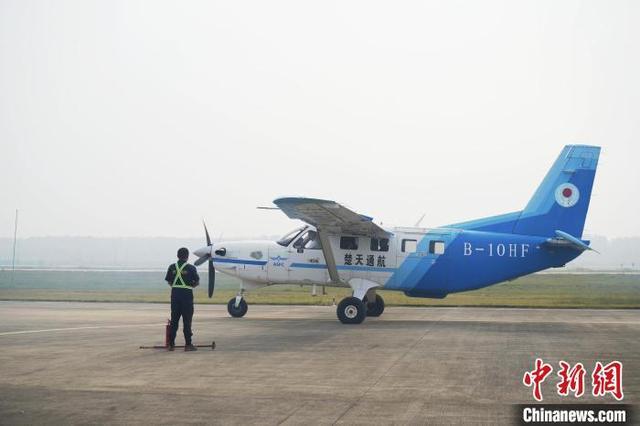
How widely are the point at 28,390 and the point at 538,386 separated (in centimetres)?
736

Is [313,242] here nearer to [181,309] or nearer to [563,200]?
[563,200]

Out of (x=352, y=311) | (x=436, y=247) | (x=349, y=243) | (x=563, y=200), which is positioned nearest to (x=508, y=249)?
(x=436, y=247)

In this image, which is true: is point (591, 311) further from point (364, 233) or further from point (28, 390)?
point (28, 390)

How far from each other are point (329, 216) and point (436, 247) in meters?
3.87

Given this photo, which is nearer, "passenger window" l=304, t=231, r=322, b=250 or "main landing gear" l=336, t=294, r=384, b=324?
"main landing gear" l=336, t=294, r=384, b=324

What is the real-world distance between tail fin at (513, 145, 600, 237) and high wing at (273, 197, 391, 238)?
482 cm

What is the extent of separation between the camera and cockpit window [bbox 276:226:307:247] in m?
23.7

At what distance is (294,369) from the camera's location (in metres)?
12.0

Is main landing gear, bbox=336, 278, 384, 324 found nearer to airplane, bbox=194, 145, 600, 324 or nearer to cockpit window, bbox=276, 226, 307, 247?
airplane, bbox=194, 145, 600, 324

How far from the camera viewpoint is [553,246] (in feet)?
72.1

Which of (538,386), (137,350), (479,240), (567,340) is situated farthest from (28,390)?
(479,240)

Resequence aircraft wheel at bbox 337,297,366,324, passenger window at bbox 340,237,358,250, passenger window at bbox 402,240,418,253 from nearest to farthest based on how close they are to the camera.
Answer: aircraft wheel at bbox 337,297,366,324 → passenger window at bbox 402,240,418,253 → passenger window at bbox 340,237,358,250

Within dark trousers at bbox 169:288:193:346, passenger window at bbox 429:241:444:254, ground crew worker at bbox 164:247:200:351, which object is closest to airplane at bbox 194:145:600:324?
passenger window at bbox 429:241:444:254

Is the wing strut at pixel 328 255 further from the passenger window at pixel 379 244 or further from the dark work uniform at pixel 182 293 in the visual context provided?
the dark work uniform at pixel 182 293
